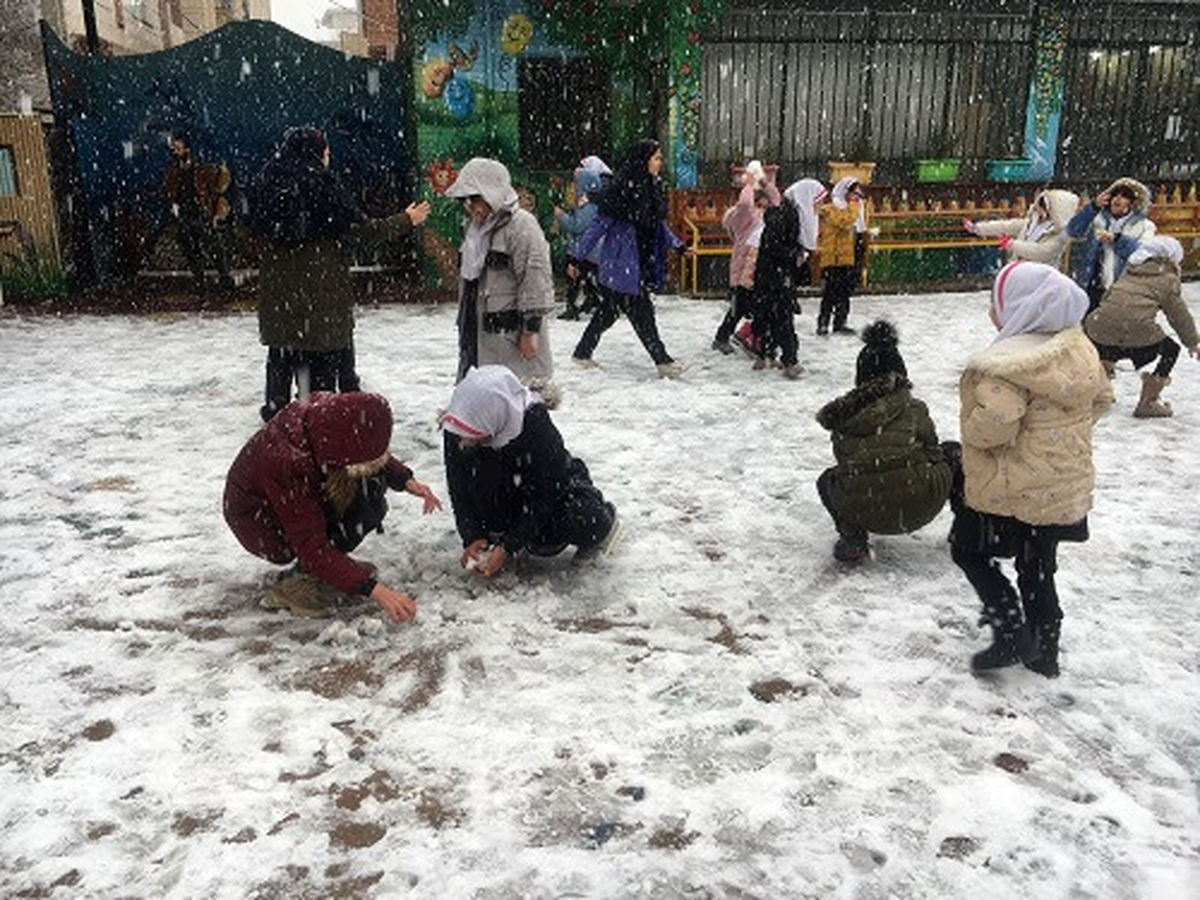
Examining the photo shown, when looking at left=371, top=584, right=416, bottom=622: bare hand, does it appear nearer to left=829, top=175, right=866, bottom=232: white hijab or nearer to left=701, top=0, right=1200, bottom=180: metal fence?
left=829, top=175, right=866, bottom=232: white hijab

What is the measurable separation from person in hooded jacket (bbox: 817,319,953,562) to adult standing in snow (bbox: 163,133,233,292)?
9.11 meters

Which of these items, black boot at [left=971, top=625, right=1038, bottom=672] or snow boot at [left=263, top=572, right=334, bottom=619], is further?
snow boot at [left=263, top=572, right=334, bottom=619]

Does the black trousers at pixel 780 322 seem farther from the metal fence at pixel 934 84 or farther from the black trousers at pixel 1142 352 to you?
the metal fence at pixel 934 84

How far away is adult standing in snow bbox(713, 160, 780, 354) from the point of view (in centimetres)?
801

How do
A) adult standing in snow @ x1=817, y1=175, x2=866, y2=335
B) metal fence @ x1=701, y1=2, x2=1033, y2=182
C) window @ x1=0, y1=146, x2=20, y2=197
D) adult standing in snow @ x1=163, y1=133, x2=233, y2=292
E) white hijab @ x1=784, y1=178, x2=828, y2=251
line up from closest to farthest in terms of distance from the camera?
white hijab @ x1=784, y1=178, x2=828, y2=251, adult standing in snow @ x1=817, y1=175, x2=866, y2=335, window @ x1=0, y1=146, x2=20, y2=197, adult standing in snow @ x1=163, y1=133, x2=233, y2=292, metal fence @ x1=701, y1=2, x2=1033, y2=182

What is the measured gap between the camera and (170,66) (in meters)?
11.1

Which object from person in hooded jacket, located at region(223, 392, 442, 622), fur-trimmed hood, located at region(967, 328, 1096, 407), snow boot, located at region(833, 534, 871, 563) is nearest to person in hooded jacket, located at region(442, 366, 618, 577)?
person in hooded jacket, located at region(223, 392, 442, 622)

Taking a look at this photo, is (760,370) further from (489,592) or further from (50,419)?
(50,419)

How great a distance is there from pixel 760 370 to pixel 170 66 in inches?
321

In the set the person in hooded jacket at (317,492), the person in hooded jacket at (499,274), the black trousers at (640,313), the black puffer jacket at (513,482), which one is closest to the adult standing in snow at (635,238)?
the black trousers at (640,313)

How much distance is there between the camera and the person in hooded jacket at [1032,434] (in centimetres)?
291

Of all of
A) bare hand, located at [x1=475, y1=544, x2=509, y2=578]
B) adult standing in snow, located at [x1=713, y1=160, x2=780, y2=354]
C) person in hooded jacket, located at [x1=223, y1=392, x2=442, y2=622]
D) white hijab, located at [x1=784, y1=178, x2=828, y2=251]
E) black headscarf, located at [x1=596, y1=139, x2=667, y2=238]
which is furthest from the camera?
adult standing in snow, located at [x1=713, y1=160, x2=780, y2=354]

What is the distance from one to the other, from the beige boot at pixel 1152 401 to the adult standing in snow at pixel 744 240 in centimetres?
293

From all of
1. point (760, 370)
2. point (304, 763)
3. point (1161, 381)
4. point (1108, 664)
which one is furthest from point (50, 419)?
point (1161, 381)
